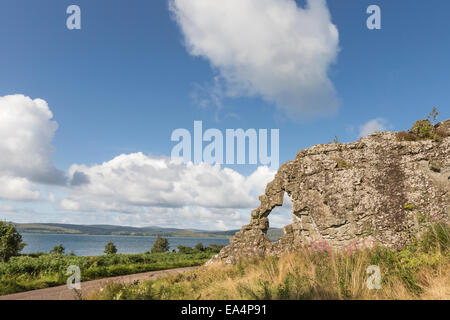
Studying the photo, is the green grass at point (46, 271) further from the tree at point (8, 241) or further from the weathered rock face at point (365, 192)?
the tree at point (8, 241)

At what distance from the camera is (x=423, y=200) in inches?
336

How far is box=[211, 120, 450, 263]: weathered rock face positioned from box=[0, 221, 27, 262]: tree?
20.6 metres

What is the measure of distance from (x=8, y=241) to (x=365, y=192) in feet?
88.7

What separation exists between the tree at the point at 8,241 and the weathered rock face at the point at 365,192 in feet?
67.5

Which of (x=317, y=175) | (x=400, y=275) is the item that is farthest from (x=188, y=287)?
(x=317, y=175)

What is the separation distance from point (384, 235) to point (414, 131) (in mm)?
4633

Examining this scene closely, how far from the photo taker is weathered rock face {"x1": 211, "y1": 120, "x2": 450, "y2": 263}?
8.56 metres

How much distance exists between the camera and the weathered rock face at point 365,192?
8.56 meters

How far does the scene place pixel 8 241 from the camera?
74.5 ft

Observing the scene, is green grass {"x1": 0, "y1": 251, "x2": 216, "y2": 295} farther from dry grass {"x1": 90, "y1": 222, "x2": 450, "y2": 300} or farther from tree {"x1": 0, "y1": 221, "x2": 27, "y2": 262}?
tree {"x1": 0, "y1": 221, "x2": 27, "y2": 262}

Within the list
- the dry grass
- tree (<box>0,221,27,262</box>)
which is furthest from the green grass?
tree (<box>0,221,27,262</box>)

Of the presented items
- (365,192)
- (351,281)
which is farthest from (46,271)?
(365,192)

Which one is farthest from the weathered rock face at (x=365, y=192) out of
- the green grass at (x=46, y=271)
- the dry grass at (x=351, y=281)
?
the green grass at (x=46, y=271)
